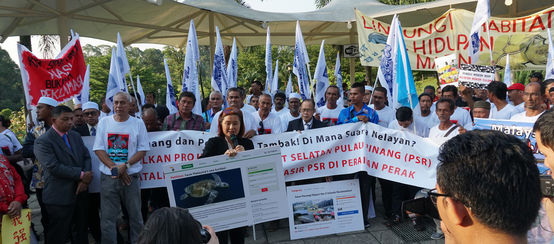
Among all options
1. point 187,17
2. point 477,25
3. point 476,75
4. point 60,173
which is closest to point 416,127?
point 476,75

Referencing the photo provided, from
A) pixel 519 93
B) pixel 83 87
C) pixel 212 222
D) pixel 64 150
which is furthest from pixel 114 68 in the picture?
pixel 519 93

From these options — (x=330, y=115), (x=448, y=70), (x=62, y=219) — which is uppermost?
(x=448, y=70)

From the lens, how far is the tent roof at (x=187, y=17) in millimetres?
7938

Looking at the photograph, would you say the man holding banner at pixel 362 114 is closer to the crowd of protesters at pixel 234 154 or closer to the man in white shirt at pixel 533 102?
the crowd of protesters at pixel 234 154

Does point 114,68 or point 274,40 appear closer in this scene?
point 114,68

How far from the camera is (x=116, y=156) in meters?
4.23

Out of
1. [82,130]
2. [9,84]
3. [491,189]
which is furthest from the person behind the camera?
[9,84]

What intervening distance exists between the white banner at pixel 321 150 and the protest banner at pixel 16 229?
1.15 m

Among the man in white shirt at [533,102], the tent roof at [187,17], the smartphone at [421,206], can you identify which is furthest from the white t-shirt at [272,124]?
the smartphone at [421,206]

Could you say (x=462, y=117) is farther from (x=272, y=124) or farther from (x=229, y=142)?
(x=229, y=142)

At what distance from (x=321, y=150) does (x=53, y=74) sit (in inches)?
147

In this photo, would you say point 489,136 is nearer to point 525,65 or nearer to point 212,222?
point 212,222

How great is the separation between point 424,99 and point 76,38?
16.7 feet

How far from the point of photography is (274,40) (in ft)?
43.3
